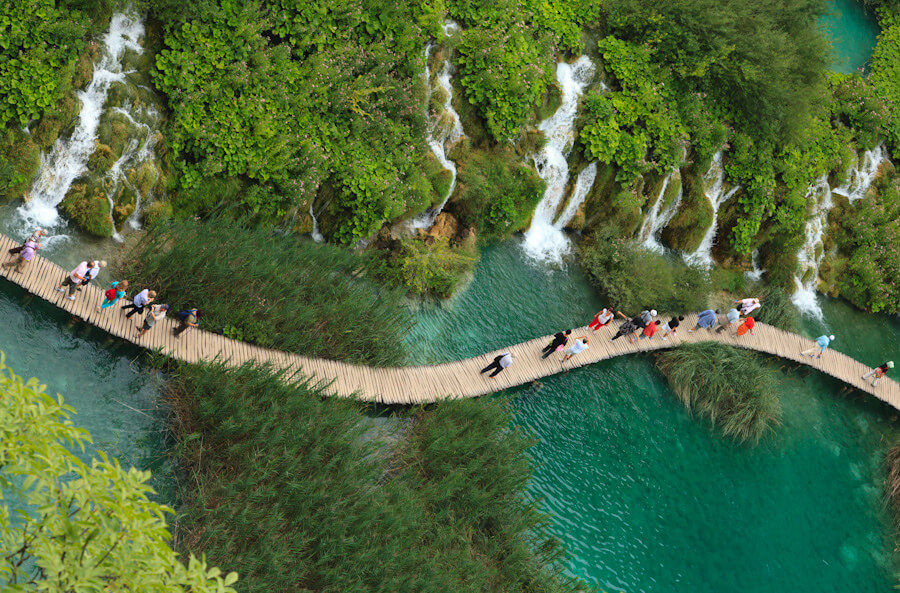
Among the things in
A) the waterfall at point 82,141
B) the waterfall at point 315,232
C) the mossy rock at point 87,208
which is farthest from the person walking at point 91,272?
the waterfall at point 315,232

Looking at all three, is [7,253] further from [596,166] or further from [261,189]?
[596,166]

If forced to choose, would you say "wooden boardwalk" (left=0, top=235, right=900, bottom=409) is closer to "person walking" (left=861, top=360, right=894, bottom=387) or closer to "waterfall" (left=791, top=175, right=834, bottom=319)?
"person walking" (left=861, top=360, right=894, bottom=387)

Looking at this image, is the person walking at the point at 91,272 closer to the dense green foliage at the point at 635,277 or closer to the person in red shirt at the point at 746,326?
the dense green foliage at the point at 635,277

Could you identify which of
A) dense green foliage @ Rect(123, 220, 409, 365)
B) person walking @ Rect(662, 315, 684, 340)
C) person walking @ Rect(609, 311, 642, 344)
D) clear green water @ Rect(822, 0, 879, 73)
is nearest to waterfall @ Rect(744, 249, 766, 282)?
person walking @ Rect(662, 315, 684, 340)

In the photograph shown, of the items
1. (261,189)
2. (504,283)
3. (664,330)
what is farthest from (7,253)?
(664,330)

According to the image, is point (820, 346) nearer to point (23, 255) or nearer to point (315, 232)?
point (315, 232)

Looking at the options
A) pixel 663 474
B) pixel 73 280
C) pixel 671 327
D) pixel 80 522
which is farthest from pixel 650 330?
pixel 80 522
